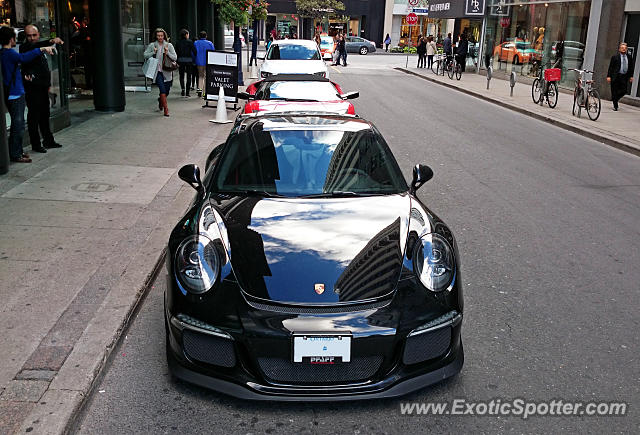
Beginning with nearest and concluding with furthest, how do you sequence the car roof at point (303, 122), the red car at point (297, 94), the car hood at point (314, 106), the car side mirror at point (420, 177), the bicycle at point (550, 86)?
the car side mirror at point (420, 177), the car roof at point (303, 122), the car hood at point (314, 106), the red car at point (297, 94), the bicycle at point (550, 86)

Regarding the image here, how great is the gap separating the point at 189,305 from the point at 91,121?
11108 millimetres

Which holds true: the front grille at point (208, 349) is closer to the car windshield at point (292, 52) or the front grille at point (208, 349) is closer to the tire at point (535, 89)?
the car windshield at point (292, 52)

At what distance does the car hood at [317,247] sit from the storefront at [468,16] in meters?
31.4

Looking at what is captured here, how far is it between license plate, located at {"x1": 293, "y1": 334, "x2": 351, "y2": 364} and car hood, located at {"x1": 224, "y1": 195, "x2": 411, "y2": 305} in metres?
0.22

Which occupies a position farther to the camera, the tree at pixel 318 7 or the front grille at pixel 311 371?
the tree at pixel 318 7

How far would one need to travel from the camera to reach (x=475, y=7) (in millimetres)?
35500

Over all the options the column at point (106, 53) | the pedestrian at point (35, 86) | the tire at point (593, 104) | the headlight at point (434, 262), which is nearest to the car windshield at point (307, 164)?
the headlight at point (434, 262)

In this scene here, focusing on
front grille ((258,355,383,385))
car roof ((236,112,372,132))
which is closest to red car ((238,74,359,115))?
car roof ((236,112,372,132))

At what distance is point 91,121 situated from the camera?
1393 centimetres

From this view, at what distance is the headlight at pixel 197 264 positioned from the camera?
3885 millimetres

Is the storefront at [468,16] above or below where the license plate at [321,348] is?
above

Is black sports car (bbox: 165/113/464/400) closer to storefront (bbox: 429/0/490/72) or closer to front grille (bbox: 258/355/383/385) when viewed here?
front grille (bbox: 258/355/383/385)

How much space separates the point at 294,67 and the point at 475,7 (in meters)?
22.9

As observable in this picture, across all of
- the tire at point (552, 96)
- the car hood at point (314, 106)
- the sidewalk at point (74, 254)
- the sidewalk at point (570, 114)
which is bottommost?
the sidewalk at point (570, 114)
